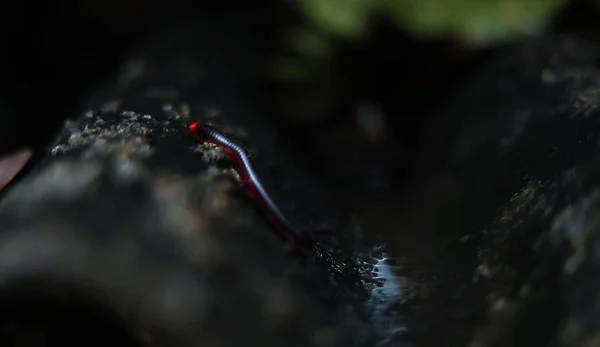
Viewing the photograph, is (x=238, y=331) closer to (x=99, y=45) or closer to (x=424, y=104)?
(x=424, y=104)

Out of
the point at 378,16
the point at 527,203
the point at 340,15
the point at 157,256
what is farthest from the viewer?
the point at 378,16

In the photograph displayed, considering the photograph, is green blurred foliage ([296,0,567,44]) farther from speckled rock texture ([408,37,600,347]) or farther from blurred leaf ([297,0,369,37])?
speckled rock texture ([408,37,600,347])

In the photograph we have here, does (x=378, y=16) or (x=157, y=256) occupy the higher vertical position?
(x=378, y=16)

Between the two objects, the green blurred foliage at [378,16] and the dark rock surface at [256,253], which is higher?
the green blurred foliage at [378,16]

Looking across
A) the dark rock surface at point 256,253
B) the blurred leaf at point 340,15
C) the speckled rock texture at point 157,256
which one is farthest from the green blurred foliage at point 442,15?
the speckled rock texture at point 157,256

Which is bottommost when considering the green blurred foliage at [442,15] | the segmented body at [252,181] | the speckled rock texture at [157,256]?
the speckled rock texture at [157,256]

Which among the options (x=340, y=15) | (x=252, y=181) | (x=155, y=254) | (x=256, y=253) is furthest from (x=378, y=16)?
(x=155, y=254)

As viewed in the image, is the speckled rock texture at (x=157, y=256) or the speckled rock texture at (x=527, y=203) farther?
the speckled rock texture at (x=157, y=256)

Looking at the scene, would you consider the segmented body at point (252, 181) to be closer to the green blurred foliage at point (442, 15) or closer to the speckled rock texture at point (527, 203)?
the speckled rock texture at point (527, 203)

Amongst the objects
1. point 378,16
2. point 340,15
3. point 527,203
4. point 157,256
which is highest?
point 378,16

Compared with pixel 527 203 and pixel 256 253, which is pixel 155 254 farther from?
pixel 527 203

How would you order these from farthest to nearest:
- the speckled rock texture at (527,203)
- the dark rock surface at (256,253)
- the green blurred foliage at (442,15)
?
the green blurred foliage at (442,15) → the dark rock surface at (256,253) → the speckled rock texture at (527,203)

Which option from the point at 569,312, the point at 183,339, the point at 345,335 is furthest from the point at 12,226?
the point at 569,312
